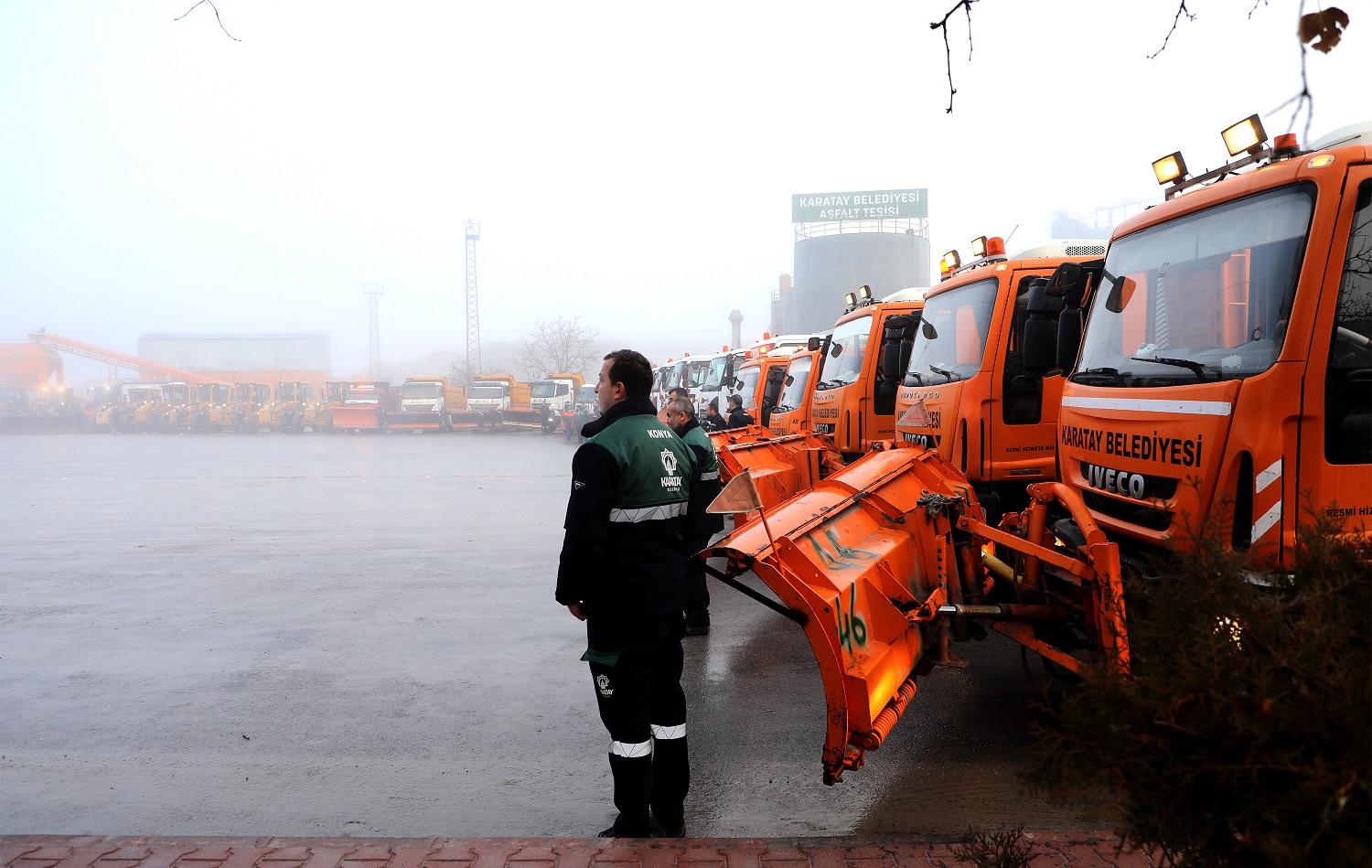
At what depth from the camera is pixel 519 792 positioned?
4.00 m

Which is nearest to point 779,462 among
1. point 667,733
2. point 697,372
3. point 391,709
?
point 391,709

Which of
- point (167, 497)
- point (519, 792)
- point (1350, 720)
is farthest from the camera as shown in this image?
point (167, 497)

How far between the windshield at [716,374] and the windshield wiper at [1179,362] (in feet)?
61.2

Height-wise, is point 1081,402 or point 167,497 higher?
point 1081,402

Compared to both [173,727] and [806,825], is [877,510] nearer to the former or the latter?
[806,825]

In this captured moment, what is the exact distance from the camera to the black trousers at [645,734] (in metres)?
3.47

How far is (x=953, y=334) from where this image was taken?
24.6 feet

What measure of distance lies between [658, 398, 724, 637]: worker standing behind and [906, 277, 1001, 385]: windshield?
7.65 ft

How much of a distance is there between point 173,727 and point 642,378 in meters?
3.30

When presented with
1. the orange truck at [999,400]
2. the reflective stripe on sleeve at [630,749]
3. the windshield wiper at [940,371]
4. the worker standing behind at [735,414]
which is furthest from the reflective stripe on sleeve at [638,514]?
the worker standing behind at [735,414]

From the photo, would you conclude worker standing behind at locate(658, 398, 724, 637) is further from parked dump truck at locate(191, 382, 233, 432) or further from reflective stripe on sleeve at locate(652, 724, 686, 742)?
parked dump truck at locate(191, 382, 233, 432)

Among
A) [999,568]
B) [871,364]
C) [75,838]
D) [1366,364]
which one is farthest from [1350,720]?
[871,364]

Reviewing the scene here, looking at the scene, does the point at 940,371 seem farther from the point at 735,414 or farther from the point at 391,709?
the point at 735,414

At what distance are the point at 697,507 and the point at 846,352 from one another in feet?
24.3
